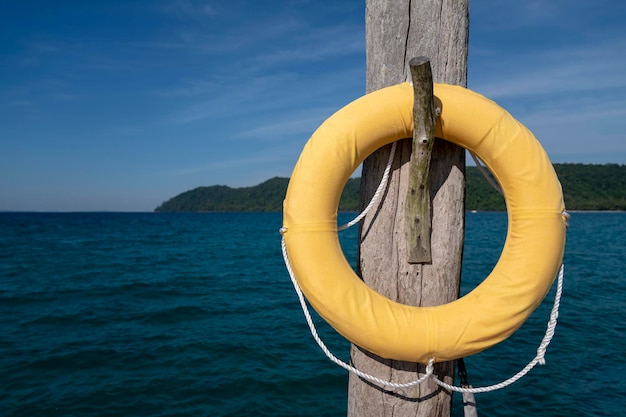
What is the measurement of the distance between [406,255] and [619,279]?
1269cm

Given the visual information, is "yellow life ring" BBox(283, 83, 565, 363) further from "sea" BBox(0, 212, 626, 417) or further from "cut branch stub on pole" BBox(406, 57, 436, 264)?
"sea" BBox(0, 212, 626, 417)

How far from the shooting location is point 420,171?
1.79m

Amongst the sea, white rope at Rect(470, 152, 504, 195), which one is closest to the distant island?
the sea

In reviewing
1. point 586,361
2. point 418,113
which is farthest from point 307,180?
point 586,361

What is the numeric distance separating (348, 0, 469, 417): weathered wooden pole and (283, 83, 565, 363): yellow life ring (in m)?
0.10

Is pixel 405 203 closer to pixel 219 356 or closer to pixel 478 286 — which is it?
pixel 478 286

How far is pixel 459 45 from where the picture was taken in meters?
1.87

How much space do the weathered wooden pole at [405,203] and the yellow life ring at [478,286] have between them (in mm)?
102

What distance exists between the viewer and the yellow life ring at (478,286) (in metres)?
1.77

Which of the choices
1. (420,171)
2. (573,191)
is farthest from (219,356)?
(573,191)

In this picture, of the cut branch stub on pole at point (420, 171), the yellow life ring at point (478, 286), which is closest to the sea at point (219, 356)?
the yellow life ring at point (478, 286)

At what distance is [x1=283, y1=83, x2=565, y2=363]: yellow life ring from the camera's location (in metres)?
1.77

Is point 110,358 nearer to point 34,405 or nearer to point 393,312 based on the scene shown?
point 34,405

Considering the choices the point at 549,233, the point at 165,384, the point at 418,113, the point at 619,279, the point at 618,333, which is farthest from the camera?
the point at 619,279
